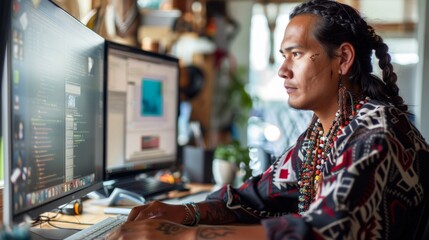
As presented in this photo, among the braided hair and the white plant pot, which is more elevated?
the braided hair

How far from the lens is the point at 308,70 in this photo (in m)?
1.20

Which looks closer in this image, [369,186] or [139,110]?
[369,186]

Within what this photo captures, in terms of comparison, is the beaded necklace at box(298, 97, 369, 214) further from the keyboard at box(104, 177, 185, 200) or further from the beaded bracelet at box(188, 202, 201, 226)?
the keyboard at box(104, 177, 185, 200)

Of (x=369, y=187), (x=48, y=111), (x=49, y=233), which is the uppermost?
(x=48, y=111)

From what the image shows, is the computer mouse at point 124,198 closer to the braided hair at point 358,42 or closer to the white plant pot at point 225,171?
the white plant pot at point 225,171

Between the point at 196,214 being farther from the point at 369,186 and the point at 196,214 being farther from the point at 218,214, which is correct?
the point at 369,186

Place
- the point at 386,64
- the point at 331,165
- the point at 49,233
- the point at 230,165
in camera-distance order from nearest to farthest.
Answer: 1. the point at 331,165
2. the point at 49,233
3. the point at 386,64
4. the point at 230,165

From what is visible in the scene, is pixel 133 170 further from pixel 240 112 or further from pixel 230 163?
pixel 240 112

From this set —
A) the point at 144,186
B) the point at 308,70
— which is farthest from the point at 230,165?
the point at 308,70

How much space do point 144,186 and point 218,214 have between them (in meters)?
0.51

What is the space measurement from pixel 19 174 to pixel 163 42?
8.05 ft

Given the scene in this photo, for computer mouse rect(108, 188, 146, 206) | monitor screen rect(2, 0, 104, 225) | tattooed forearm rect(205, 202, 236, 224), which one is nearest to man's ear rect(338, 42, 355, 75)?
tattooed forearm rect(205, 202, 236, 224)

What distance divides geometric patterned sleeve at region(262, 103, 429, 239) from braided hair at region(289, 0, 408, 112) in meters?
0.18

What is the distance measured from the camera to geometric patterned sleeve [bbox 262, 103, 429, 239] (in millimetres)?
832
